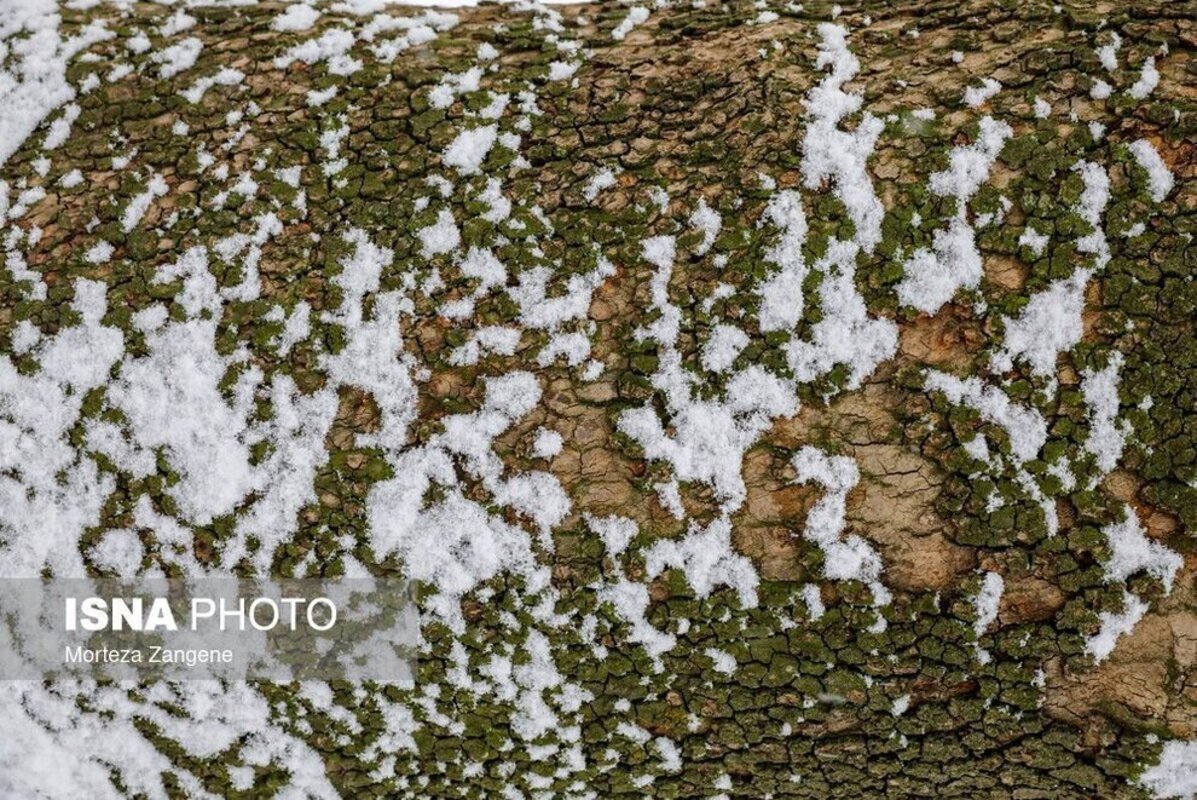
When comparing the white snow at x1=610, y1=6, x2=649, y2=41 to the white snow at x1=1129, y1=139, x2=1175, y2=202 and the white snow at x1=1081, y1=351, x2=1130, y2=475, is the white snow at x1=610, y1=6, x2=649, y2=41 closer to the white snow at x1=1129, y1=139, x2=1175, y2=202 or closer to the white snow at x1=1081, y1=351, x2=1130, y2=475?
the white snow at x1=1129, y1=139, x2=1175, y2=202

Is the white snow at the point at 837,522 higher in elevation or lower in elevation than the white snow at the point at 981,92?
lower

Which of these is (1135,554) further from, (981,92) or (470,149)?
(470,149)

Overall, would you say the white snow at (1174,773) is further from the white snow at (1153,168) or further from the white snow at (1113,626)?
the white snow at (1153,168)

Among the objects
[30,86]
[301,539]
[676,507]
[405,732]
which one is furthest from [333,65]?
[405,732]

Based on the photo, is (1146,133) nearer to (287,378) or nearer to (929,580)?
(929,580)

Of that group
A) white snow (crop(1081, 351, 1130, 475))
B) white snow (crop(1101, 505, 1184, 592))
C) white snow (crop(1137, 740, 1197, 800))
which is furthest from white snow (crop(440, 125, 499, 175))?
white snow (crop(1137, 740, 1197, 800))

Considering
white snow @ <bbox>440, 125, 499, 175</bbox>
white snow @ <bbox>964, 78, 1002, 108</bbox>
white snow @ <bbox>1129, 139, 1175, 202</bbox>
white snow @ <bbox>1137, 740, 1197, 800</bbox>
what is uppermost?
white snow @ <bbox>964, 78, 1002, 108</bbox>

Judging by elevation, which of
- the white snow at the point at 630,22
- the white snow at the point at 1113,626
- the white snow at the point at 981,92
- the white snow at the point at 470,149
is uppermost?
the white snow at the point at 630,22

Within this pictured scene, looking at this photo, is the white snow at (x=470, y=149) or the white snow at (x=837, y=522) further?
the white snow at (x=470, y=149)

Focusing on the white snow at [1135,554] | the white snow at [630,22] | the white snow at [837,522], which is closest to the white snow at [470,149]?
the white snow at [630,22]
